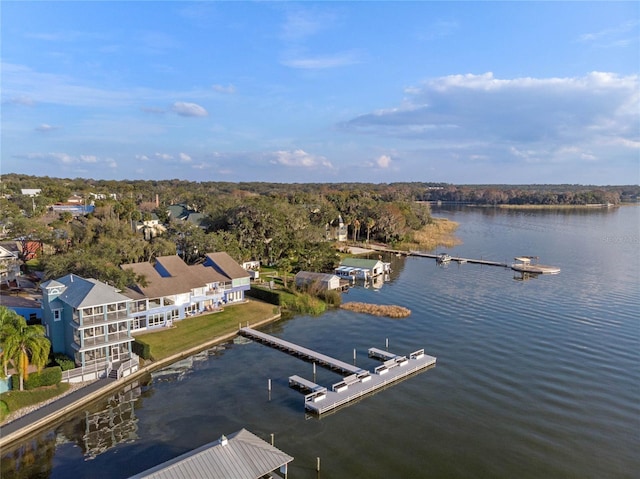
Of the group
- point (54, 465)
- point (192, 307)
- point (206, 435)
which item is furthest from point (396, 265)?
point (54, 465)

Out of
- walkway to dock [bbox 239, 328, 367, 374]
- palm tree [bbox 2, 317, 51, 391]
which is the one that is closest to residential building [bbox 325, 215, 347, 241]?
walkway to dock [bbox 239, 328, 367, 374]

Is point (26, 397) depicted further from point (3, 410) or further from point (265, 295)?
point (265, 295)

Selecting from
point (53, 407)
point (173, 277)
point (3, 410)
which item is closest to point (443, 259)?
point (173, 277)

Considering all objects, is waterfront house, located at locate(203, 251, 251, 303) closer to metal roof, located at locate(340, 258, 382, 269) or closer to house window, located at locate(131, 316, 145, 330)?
house window, located at locate(131, 316, 145, 330)

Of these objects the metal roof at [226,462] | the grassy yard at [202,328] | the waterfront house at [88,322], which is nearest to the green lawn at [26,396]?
the waterfront house at [88,322]

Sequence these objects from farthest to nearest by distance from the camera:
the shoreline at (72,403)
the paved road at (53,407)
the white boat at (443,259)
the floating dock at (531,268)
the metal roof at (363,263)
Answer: the white boat at (443,259)
the floating dock at (531,268)
the metal roof at (363,263)
the paved road at (53,407)
the shoreline at (72,403)

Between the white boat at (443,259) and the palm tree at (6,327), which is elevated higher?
the palm tree at (6,327)

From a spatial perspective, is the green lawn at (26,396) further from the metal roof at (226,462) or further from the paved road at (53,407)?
the metal roof at (226,462)
